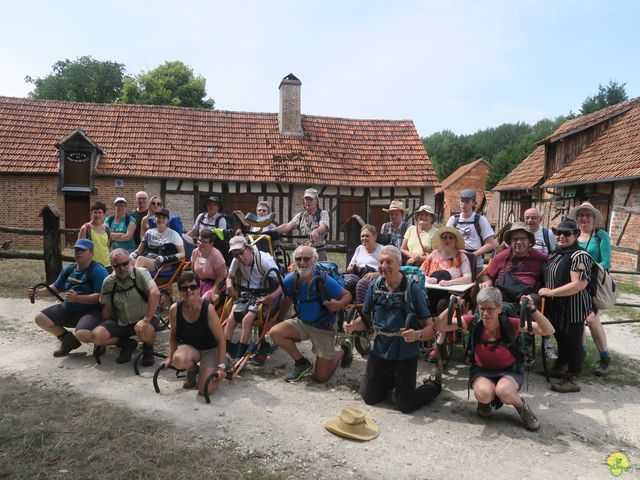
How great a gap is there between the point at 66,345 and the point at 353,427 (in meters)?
3.62

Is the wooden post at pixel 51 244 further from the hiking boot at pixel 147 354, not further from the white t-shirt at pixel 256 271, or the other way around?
the white t-shirt at pixel 256 271

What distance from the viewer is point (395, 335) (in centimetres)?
385

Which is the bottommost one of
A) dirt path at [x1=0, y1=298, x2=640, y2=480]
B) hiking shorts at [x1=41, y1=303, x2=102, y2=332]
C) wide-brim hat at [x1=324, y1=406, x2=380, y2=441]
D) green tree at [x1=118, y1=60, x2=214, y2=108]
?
dirt path at [x1=0, y1=298, x2=640, y2=480]

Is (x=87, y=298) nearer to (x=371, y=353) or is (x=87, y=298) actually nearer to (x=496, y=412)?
(x=371, y=353)

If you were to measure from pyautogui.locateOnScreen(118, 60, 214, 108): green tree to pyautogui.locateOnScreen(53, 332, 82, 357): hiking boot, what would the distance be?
3005cm

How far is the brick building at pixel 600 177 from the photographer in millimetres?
11516

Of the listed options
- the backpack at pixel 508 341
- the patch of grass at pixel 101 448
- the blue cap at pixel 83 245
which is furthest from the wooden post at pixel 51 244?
the backpack at pixel 508 341

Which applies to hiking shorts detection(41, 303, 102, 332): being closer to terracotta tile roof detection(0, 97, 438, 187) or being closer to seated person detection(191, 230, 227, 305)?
seated person detection(191, 230, 227, 305)

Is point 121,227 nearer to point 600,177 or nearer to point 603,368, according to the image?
point 603,368

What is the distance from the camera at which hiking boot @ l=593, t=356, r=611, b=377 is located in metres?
4.70

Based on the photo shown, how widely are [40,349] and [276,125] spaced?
46.1 feet

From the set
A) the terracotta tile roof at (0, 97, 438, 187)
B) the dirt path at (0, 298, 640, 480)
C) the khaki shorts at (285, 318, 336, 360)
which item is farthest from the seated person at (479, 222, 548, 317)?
the terracotta tile roof at (0, 97, 438, 187)

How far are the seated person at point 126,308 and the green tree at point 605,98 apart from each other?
40.5 metres

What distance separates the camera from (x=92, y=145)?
1496cm
